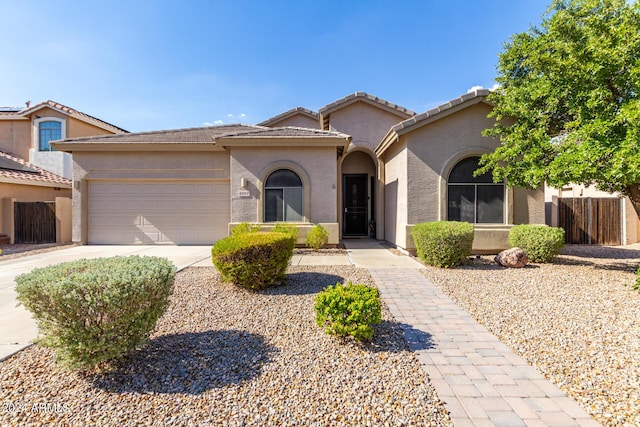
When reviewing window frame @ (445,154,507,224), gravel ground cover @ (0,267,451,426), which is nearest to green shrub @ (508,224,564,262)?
window frame @ (445,154,507,224)

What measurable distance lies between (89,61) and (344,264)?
11.1 m

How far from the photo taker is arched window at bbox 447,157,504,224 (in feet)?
31.6

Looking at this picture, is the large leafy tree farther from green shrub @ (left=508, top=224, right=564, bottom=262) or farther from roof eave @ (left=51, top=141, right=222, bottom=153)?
roof eave @ (left=51, top=141, right=222, bottom=153)

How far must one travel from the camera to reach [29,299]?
283cm

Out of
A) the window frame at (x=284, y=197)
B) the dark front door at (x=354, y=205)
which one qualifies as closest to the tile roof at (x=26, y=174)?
the window frame at (x=284, y=197)

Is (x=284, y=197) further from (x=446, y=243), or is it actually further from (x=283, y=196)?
(x=446, y=243)

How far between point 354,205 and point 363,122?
4.19 metres

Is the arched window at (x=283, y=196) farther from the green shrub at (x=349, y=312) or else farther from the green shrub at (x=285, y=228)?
the green shrub at (x=349, y=312)

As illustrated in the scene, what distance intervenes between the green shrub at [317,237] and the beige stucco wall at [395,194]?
9.19ft

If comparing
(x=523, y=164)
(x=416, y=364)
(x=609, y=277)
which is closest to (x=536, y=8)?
(x=523, y=164)

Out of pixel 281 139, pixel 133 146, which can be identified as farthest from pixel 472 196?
pixel 133 146

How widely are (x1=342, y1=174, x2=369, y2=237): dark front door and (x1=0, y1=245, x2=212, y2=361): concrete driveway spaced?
6941mm

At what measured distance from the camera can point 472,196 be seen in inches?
384

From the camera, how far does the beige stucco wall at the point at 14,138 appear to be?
681 inches
